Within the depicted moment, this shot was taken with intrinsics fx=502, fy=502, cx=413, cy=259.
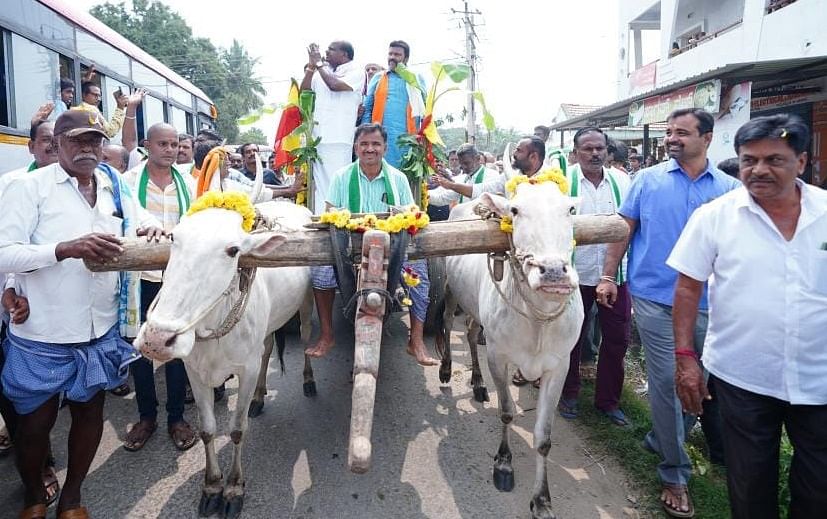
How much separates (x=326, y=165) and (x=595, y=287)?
9.06ft

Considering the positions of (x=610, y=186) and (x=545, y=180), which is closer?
(x=545, y=180)

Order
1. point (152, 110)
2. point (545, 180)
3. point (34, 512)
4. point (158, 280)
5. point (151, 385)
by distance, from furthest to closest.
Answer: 1. point (152, 110)
2. point (151, 385)
3. point (158, 280)
4. point (545, 180)
5. point (34, 512)

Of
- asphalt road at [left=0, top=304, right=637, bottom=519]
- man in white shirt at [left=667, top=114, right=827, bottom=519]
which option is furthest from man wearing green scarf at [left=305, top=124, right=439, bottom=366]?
man in white shirt at [left=667, top=114, right=827, bottom=519]

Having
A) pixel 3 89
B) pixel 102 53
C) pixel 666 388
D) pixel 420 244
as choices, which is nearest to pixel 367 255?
pixel 420 244

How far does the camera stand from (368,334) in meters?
2.26

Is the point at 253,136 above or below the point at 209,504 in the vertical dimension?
above

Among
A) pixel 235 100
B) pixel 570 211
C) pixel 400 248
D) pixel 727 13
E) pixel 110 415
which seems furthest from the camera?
pixel 235 100

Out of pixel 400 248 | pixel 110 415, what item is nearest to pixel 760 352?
pixel 400 248

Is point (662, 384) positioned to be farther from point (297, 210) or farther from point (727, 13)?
point (727, 13)

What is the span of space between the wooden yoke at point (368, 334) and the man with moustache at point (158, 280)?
2047 mm

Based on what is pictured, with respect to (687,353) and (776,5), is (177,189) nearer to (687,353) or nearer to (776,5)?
(687,353)

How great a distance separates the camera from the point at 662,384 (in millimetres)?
3045

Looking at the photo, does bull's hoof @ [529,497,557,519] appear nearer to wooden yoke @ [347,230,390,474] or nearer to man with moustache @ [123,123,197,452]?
wooden yoke @ [347,230,390,474]

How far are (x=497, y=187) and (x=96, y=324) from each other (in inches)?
137
